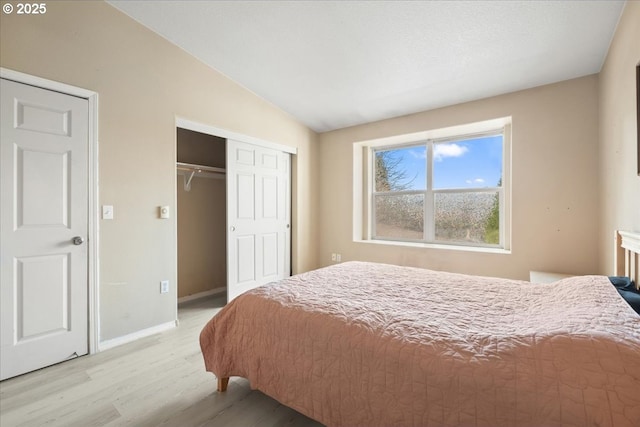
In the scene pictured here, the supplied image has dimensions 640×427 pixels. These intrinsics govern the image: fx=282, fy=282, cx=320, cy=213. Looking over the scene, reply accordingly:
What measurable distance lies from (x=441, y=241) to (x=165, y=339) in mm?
3197

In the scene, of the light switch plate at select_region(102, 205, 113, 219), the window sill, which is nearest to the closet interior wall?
the light switch plate at select_region(102, 205, 113, 219)

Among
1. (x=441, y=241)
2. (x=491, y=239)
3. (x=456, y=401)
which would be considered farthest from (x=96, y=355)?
(x=491, y=239)

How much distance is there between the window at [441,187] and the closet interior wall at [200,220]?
6.49 feet

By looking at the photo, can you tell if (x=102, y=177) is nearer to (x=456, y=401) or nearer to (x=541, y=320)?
(x=456, y=401)

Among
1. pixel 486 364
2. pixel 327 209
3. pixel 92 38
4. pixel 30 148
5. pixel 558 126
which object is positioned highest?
pixel 92 38

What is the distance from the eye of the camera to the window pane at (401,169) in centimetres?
377

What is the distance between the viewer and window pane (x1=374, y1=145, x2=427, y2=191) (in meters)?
3.77

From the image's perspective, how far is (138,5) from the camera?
226 centimetres

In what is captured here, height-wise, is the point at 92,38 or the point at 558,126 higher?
the point at 92,38

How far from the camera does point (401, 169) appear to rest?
13.0ft

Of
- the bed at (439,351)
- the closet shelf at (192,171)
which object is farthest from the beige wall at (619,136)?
the closet shelf at (192,171)

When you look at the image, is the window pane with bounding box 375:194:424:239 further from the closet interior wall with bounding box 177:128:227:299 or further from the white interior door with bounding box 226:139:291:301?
the closet interior wall with bounding box 177:128:227:299

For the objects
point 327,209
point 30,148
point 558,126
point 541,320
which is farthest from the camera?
point 327,209

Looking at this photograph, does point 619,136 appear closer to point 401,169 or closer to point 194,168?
point 401,169
